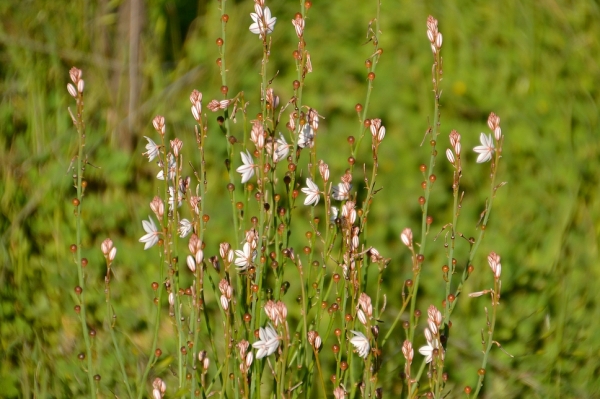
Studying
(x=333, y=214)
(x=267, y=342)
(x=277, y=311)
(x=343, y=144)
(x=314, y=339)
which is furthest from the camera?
(x=343, y=144)

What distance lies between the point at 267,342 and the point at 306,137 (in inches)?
22.9

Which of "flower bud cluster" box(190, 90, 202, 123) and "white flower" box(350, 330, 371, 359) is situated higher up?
"flower bud cluster" box(190, 90, 202, 123)

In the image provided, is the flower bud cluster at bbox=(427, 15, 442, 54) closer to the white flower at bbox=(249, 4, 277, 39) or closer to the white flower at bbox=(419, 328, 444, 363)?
the white flower at bbox=(249, 4, 277, 39)

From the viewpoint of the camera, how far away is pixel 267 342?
1.76 metres

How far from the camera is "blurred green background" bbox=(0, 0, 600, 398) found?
3.24m

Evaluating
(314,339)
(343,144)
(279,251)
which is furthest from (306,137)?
(343,144)

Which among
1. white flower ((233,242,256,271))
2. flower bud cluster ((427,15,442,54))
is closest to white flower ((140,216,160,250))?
white flower ((233,242,256,271))

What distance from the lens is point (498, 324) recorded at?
339 centimetres

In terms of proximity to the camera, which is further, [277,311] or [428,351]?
[428,351]

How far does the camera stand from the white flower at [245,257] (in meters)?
1.81

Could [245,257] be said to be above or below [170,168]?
below

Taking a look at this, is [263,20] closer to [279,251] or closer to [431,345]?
[279,251]

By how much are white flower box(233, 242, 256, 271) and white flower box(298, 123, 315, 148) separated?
0.36 meters

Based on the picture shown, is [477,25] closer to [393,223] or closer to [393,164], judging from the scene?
[393,164]
